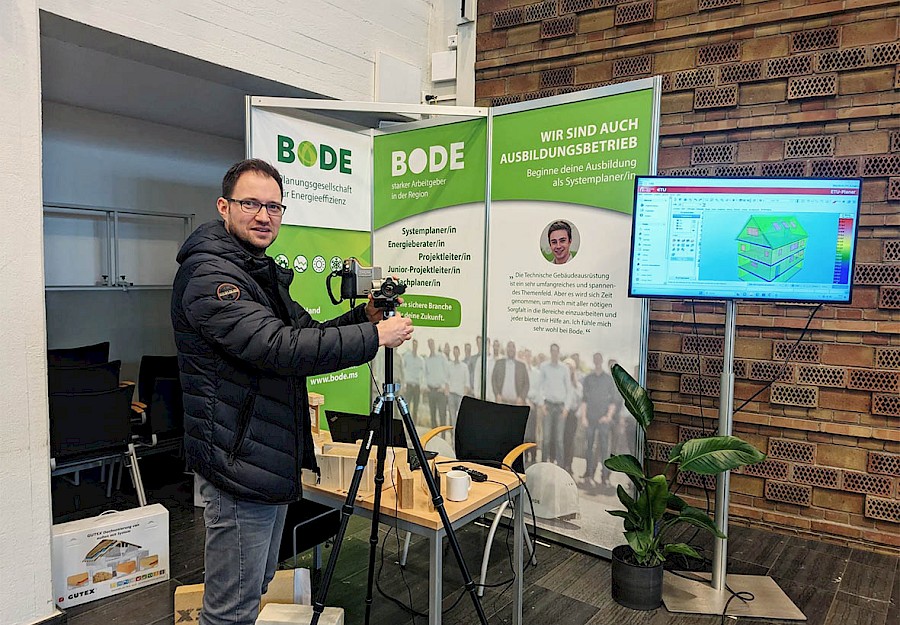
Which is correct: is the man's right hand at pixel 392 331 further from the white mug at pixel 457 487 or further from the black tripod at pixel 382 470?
the white mug at pixel 457 487

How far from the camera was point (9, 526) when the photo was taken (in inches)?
90.8

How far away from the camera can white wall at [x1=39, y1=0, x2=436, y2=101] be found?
2.79 meters

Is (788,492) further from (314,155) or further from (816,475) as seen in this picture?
(314,155)

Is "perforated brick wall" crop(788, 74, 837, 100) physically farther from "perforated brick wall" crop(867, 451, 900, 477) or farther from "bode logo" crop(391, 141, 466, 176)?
"perforated brick wall" crop(867, 451, 900, 477)

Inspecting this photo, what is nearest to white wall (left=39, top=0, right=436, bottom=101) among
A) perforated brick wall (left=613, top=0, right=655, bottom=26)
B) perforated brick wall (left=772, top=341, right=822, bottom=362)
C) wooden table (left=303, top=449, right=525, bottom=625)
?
perforated brick wall (left=613, top=0, right=655, bottom=26)

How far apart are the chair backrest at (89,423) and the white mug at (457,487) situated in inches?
86.9

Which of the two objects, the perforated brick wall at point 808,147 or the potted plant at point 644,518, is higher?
the perforated brick wall at point 808,147

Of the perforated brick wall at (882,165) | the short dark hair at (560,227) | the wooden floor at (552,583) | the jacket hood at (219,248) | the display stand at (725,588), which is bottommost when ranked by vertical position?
the wooden floor at (552,583)

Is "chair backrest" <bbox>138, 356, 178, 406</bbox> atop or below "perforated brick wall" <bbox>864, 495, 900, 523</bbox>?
atop

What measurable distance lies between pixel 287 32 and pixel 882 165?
335 cm

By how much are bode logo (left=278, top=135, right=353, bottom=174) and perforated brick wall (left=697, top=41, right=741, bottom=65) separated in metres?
2.19

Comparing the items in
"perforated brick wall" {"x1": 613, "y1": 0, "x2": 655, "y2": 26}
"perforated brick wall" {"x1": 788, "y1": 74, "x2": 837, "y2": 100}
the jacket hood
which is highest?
"perforated brick wall" {"x1": 613, "y1": 0, "x2": 655, "y2": 26}

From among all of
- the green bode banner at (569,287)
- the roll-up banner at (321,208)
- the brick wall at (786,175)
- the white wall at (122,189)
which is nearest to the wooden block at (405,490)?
the green bode banner at (569,287)

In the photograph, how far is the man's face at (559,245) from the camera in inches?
122
